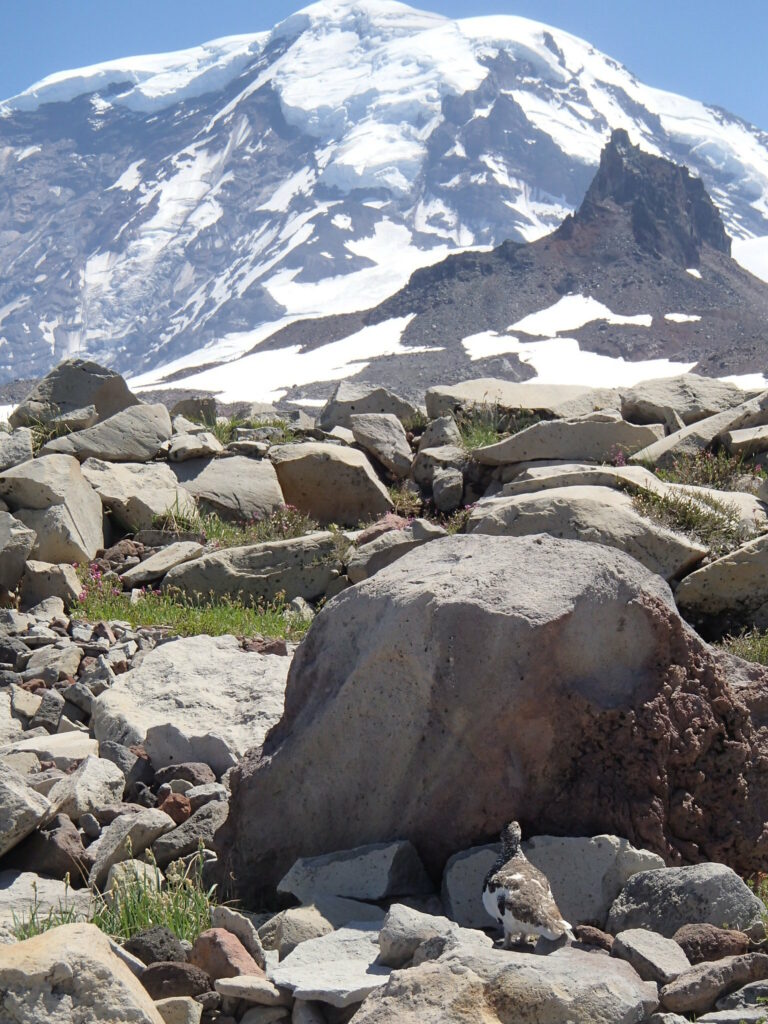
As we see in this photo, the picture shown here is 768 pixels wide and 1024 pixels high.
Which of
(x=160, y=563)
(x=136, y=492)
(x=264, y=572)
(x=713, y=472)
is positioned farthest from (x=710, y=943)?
(x=136, y=492)

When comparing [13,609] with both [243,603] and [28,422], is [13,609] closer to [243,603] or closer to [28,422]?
[243,603]

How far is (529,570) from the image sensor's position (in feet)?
14.9

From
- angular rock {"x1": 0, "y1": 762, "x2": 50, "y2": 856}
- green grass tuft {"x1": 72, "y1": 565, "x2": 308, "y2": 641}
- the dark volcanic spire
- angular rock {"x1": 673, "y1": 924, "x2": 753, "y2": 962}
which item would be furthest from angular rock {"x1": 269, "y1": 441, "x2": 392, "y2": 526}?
the dark volcanic spire

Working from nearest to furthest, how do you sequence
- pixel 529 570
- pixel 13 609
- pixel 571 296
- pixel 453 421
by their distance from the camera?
pixel 529 570 < pixel 13 609 < pixel 453 421 < pixel 571 296

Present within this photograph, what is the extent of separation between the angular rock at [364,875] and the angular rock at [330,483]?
7.88m

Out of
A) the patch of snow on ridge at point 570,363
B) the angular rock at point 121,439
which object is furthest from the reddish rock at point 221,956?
the patch of snow on ridge at point 570,363

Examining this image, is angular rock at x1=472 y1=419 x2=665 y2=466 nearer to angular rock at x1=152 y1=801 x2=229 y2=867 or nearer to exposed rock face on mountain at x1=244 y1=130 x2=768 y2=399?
angular rock at x1=152 y1=801 x2=229 y2=867

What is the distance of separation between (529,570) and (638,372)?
111891 millimetres

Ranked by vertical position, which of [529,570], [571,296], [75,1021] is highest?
[571,296]

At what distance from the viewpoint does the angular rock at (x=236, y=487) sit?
12031 mm

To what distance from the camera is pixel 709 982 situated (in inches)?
129

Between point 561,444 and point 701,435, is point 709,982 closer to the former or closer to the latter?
point 561,444

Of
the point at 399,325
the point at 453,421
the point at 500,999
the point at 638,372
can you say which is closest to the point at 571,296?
the point at 399,325

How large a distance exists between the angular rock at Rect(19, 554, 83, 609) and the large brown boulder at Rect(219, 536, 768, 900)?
218 inches
